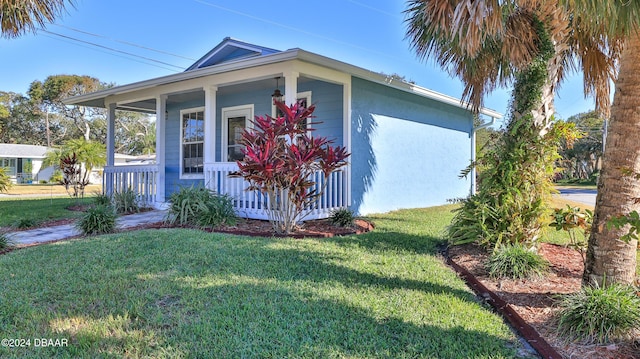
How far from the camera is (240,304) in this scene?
3.13m

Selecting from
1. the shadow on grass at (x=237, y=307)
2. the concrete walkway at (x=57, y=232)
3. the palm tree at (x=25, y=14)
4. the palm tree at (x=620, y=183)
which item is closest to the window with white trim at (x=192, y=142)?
the concrete walkway at (x=57, y=232)

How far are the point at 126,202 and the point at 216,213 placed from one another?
3.69 meters

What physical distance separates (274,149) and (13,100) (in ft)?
150

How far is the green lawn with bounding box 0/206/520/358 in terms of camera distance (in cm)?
252

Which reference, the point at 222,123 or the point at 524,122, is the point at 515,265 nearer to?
the point at 524,122

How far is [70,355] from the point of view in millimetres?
2398

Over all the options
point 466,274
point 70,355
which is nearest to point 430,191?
A: point 466,274

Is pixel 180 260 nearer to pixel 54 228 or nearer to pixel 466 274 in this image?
pixel 466 274

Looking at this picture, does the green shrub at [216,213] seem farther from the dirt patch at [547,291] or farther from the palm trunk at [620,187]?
the palm trunk at [620,187]

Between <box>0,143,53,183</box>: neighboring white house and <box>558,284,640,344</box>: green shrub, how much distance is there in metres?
40.7

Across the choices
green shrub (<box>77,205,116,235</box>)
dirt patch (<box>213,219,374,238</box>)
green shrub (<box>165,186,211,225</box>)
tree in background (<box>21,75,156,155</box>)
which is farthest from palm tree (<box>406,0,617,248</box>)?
tree in background (<box>21,75,156,155</box>)

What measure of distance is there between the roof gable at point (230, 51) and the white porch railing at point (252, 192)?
3403 millimetres

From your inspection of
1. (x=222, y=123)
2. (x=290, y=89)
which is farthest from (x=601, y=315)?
(x=222, y=123)

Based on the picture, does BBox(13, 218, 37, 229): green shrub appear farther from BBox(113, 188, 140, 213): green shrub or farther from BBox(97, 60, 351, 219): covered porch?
BBox(97, 60, 351, 219): covered porch
